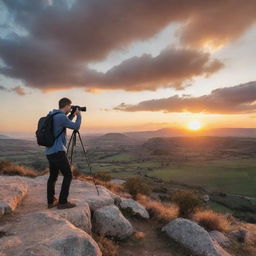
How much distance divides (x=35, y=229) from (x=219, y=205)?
5124cm

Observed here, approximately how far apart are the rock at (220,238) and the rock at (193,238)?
5.64 feet

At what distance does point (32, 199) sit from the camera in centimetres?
1220

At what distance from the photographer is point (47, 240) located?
6961 millimetres

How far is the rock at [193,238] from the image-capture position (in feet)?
34.2

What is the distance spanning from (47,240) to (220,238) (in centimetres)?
917

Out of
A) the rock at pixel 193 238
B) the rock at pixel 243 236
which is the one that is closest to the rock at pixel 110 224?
the rock at pixel 193 238

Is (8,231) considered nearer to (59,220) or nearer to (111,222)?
(59,220)

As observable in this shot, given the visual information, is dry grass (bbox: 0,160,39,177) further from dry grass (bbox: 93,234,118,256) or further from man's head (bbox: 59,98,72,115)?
dry grass (bbox: 93,234,118,256)

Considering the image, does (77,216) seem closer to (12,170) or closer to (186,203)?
(186,203)

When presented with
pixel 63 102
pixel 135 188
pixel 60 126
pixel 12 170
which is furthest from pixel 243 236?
pixel 12 170

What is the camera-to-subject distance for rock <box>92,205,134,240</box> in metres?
10.4

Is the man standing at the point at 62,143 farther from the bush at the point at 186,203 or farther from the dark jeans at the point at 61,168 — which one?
the bush at the point at 186,203

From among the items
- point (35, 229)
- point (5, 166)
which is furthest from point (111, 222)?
point (5, 166)

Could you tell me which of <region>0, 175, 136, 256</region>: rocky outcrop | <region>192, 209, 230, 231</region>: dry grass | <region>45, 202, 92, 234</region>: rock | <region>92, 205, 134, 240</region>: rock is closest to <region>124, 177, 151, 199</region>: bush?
<region>192, 209, 230, 231</region>: dry grass
